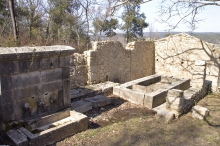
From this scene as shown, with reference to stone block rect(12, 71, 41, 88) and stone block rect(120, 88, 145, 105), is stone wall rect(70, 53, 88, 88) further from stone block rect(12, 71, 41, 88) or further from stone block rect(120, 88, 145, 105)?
stone block rect(12, 71, 41, 88)

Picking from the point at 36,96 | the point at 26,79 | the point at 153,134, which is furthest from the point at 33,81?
the point at 153,134

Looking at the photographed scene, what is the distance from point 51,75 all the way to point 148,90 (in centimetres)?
432

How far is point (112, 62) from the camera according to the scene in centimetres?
934

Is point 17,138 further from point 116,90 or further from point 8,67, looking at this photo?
point 116,90

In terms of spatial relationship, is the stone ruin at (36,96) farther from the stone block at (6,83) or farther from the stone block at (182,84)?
the stone block at (182,84)

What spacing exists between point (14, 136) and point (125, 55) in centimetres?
768

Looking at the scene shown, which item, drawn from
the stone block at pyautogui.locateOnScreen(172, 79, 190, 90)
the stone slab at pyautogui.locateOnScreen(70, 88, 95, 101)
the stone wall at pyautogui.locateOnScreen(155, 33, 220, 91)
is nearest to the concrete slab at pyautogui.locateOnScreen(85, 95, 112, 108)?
the stone slab at pyautogui.locateOnScreen(70, 88, 95, 101)

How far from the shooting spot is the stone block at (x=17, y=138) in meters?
3.22

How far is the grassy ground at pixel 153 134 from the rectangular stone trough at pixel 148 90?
125 centimetres

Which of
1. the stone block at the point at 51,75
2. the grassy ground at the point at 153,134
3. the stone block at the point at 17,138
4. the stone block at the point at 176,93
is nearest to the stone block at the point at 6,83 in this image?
the stone block at the point at 51,75

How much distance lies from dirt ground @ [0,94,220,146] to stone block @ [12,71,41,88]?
3.57ft

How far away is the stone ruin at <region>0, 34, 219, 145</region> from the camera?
11.9 feet

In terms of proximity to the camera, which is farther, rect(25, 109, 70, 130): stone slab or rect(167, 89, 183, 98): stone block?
rect(167, 89, 183, 98): stone block

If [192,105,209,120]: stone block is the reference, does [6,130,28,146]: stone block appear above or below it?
above
